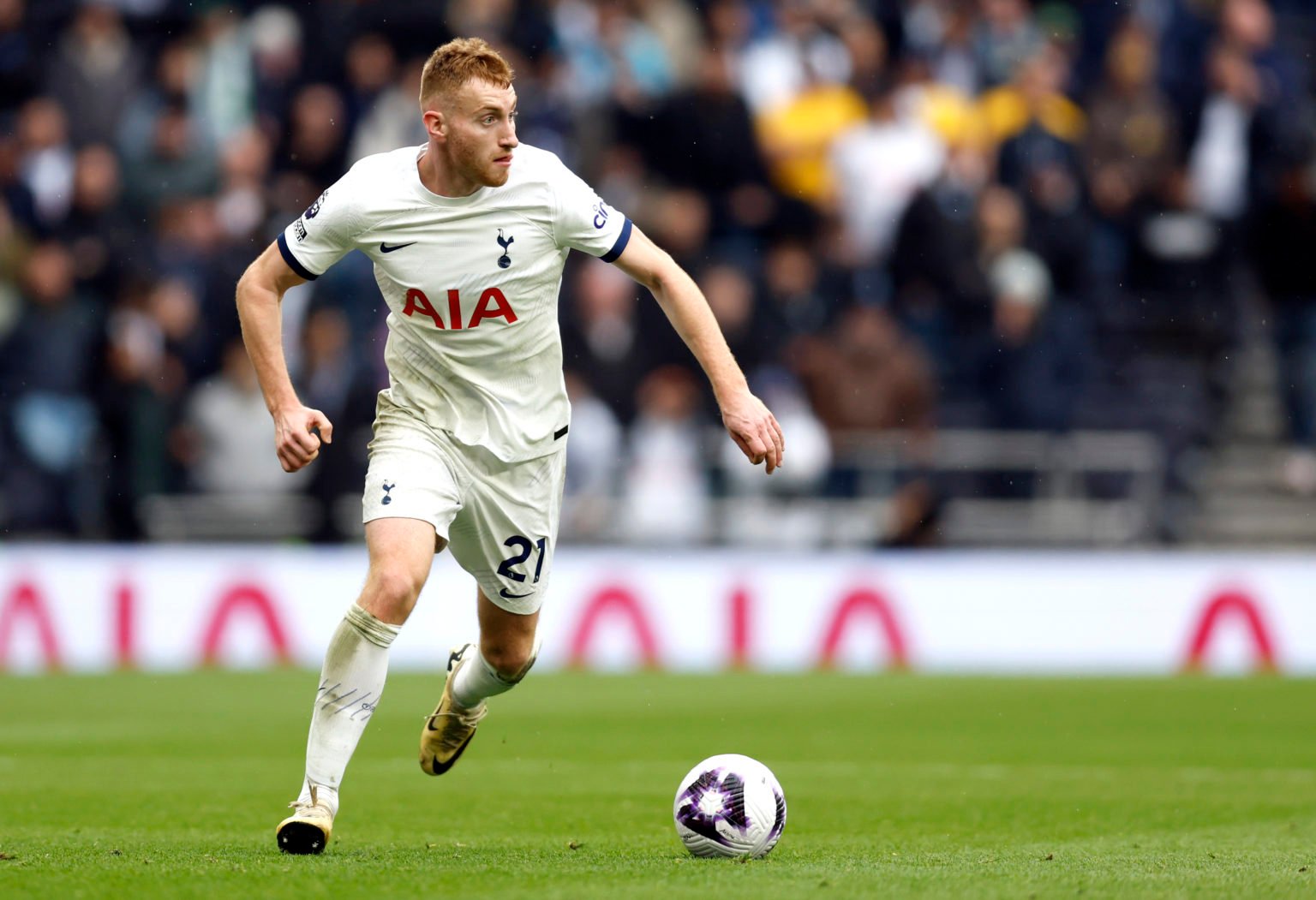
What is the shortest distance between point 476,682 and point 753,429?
196cm

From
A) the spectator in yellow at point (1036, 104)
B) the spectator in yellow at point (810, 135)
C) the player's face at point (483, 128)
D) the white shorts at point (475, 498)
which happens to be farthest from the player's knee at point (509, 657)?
the spectator in yellow at point (1036, 104)

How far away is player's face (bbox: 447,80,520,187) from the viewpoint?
655cm

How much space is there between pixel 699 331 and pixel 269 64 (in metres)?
12.1

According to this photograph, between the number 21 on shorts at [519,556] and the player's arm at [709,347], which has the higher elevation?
the player's arm at [709,347]

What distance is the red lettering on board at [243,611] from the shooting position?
16344 millimetres

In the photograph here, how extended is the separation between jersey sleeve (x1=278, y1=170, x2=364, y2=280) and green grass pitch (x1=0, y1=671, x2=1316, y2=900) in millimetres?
1900

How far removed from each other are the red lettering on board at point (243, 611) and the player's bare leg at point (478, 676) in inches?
334

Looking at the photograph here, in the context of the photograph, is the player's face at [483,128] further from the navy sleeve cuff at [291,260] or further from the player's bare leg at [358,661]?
the player's bare leg at [358,661]

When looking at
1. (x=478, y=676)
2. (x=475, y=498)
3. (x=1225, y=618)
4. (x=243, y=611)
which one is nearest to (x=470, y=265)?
(x=475, y=498)

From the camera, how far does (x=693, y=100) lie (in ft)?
55.8

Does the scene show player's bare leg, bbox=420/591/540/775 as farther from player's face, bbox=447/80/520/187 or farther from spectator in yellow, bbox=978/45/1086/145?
spectator in yellow, bbox=978/45/1086/145

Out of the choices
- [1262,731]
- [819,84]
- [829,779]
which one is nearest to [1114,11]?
[819,84]

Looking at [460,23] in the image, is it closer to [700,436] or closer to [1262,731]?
[700,436]

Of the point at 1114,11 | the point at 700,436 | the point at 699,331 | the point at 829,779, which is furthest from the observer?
the point at 1114,11
